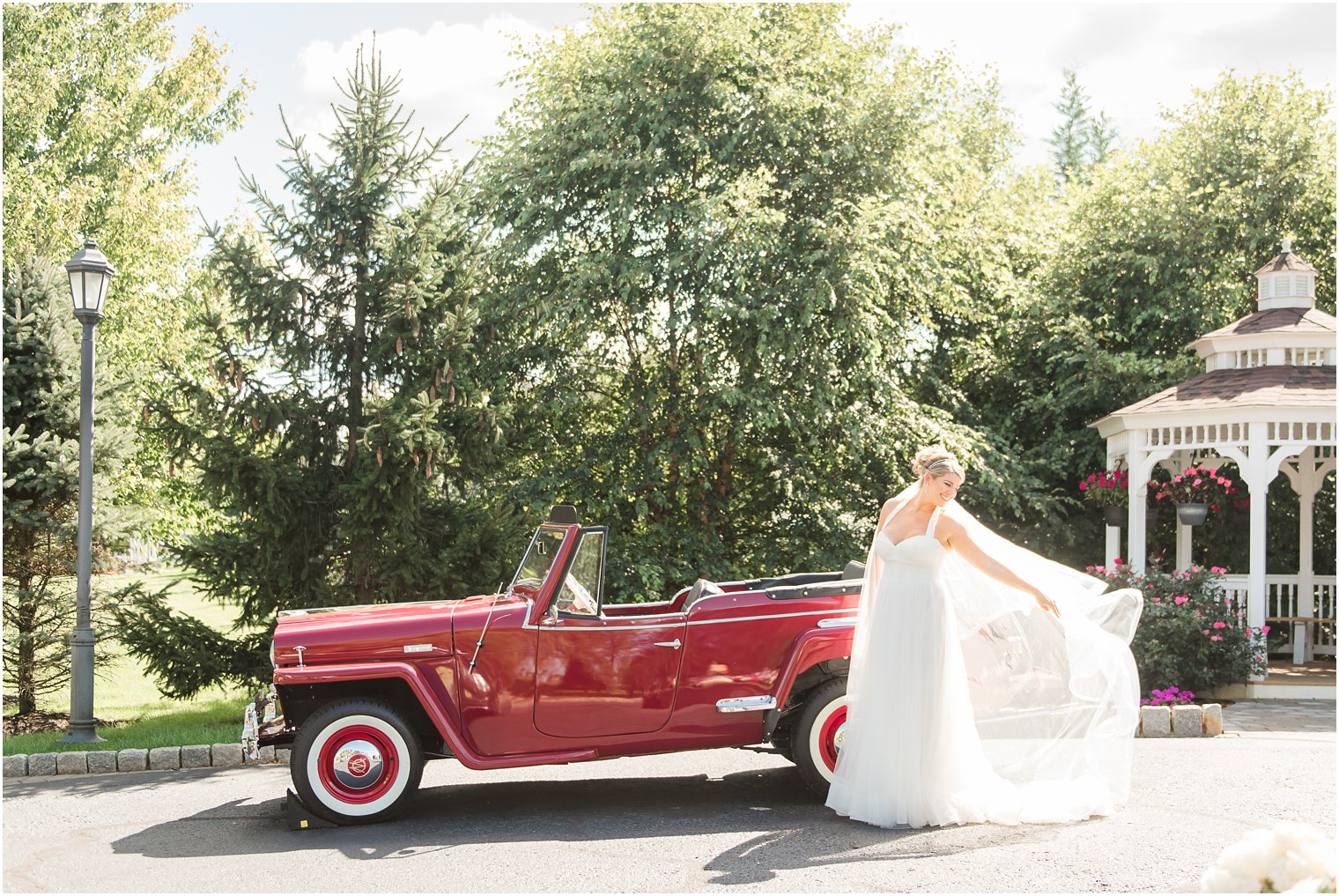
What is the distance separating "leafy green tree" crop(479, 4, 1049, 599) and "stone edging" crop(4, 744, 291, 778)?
175 inches

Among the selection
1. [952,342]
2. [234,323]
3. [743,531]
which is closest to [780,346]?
[743,531]

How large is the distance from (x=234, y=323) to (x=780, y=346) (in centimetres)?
559

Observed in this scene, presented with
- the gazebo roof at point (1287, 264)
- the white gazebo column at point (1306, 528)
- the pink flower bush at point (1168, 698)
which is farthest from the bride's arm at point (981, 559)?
the white gazebo column at point (1306, 528)

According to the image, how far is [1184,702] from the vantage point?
9.43 m

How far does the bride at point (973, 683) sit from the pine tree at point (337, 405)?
17.0 feet

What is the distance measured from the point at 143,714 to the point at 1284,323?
13464mm

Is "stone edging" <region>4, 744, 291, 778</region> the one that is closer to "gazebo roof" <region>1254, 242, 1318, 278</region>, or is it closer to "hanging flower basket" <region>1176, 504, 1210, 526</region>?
"hanging flower basket" <region>1176, 504, 1210, 526</region>

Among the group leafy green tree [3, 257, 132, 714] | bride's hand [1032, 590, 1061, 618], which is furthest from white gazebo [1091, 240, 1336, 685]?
leafy green tree [3, 257, 132, 714]

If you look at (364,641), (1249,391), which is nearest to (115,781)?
(364,641)

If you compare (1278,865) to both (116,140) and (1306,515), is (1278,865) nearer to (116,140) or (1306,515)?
(1306,515)

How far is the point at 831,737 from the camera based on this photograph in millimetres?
6418

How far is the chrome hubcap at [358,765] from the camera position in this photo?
19.9ft

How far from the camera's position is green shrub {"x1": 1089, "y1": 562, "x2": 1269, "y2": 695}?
32.9 feet

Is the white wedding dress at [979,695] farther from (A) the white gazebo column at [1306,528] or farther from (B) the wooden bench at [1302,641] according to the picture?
(A) the white gazebo column at [1306,528]
